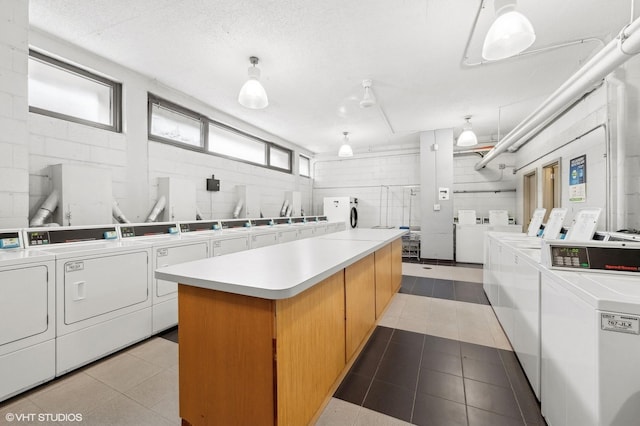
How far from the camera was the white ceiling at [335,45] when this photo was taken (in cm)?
227

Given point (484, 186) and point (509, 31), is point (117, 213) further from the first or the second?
point (484, 186)

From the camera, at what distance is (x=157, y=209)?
11.3 ft

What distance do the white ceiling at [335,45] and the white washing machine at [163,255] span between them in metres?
2.01

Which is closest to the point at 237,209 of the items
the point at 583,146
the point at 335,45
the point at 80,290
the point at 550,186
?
the point at 80,290

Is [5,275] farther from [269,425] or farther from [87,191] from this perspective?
[269,425]

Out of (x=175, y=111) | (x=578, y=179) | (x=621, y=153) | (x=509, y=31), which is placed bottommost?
(x=578, y=179)

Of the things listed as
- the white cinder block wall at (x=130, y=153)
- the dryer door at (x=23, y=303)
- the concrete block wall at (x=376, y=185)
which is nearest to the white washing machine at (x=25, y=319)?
the dryer door at (x=23, y=303)

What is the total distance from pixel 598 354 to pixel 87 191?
12.9 ft

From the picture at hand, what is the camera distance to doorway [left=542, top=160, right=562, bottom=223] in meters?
4.39

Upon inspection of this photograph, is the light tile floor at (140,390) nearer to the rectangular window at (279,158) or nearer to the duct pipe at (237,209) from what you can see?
the duct pipe at (237,209)

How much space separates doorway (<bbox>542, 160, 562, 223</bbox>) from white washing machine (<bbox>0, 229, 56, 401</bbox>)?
651cm

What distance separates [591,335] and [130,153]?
4388mm

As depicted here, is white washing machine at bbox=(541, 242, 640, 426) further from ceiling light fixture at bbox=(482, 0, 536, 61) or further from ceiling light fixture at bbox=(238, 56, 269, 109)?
ceiling light fixture at bbox=(238, 56, 269, 109)

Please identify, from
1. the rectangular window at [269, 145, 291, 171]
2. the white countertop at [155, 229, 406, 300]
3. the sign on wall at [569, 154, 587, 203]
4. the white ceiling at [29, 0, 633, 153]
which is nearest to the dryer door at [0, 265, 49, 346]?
the white countertop at [155, 229, 406, 300]
